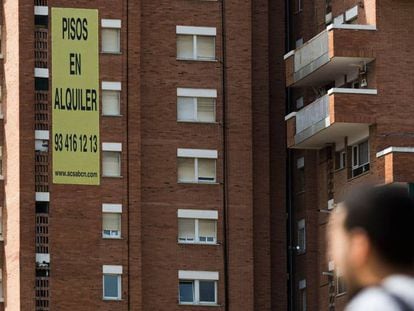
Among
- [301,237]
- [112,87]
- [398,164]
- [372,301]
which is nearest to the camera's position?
[372,301]

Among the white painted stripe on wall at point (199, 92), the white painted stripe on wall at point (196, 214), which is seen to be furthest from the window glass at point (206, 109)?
the white painted stripe on wall at point (196, 214)

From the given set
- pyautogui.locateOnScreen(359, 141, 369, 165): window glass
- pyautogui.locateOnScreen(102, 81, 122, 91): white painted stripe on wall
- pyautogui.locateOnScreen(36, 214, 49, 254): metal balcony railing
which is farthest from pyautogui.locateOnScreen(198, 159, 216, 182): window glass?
pyautogui.locateOnScreen(359, 141, 369, 165): window glass

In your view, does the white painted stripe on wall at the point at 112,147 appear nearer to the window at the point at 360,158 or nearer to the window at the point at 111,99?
the window at the point at 111,99

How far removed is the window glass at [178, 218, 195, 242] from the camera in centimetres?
6462

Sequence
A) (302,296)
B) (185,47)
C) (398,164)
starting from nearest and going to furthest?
(398,164) → (185,47) → (302,296)

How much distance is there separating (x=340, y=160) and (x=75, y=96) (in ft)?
31.8

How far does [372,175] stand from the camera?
5862 centimetres

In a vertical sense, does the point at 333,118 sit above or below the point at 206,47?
below

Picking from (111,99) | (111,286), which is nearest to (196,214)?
(111,286)

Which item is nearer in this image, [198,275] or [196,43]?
[198,275]

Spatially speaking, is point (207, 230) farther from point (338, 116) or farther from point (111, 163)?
point (338, 116)

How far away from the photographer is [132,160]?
64.0 m

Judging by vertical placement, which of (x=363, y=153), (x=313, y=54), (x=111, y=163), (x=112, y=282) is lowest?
(x=112, y=282)

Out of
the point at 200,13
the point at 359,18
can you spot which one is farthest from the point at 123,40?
the point at 359,18
